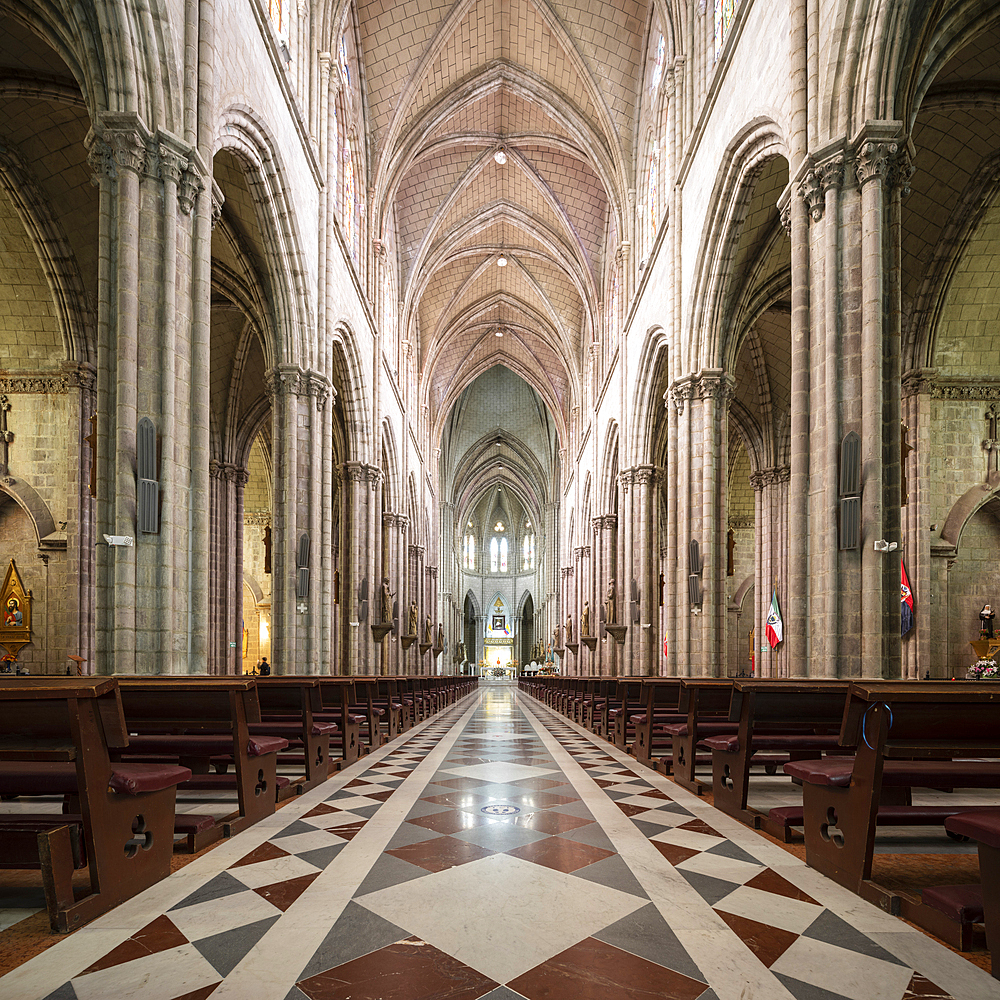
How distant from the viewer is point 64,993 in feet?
7.68

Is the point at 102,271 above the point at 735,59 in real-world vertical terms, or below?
below

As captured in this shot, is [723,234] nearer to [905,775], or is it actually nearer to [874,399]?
[874,399]

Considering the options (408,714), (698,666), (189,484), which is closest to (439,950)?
(189,484)

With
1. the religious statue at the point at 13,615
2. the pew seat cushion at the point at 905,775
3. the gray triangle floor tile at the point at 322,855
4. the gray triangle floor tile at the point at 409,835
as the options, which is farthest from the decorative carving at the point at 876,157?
the religious statue at the point at 13,615

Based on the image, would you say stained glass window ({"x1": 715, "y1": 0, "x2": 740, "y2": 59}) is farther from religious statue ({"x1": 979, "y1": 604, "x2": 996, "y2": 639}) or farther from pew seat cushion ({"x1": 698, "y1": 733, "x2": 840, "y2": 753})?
pew seat cushion ({"x1": 698, "y1": 733, "x2": 840, "y2": 753})

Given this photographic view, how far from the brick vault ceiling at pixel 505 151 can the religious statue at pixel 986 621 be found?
43.8 ft

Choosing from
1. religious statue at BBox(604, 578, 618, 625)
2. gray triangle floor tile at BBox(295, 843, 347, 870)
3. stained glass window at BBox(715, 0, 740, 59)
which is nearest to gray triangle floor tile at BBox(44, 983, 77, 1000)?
gray triangle floor tile at BBox(295, 843, 347, 870)

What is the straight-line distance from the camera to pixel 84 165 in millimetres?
12758

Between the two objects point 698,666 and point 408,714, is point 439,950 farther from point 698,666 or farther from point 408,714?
point 698,666

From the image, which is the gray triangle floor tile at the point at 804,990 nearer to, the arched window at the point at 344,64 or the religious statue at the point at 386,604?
the arched window at the point at 344,64

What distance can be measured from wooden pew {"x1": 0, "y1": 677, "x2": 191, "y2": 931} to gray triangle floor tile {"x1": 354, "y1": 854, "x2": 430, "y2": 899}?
950 millimetres

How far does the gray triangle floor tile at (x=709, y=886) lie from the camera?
3.29 m

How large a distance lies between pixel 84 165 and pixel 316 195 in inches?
156

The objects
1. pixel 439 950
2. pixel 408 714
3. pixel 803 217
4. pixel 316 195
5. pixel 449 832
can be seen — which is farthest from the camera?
pixel 316 195
